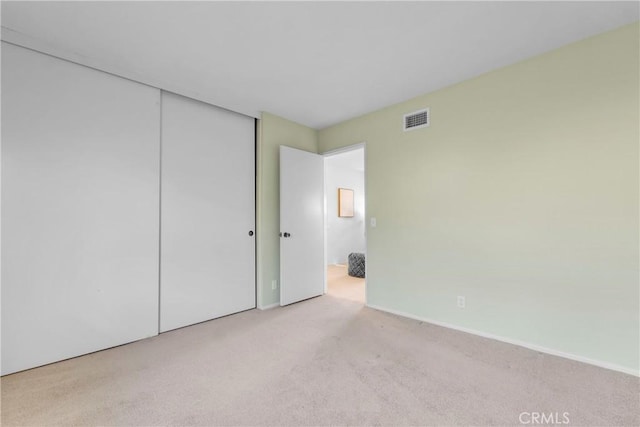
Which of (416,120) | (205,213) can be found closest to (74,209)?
(205,213)

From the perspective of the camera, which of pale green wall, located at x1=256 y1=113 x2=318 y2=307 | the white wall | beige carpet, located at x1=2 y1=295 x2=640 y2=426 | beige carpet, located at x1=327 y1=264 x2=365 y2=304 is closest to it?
beige carpet, located at x1=2 y1=295 x2=640 y2=426

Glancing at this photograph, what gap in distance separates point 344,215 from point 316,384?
5.04 metres

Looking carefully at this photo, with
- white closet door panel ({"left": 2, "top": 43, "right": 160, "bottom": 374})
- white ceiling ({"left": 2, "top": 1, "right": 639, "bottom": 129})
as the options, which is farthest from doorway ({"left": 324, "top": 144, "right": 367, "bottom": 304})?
white closet door panel ({"left": 2, "top": 43, "right": 160, "bottom": 374})

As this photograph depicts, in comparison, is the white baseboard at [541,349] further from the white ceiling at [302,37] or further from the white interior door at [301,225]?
the white ceiling at [302,37]

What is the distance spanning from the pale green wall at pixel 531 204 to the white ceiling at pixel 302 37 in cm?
28

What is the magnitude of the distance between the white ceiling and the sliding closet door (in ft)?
1.51

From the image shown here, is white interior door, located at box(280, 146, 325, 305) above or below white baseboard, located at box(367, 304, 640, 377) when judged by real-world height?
above

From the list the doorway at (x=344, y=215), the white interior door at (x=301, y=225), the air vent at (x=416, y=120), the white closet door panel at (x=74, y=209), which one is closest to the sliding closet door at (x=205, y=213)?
the white closet door panel at (x=74, y=209)

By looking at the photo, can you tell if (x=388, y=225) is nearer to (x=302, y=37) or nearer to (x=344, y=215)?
(x=302, y=37)

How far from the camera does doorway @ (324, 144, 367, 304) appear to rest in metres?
5.47

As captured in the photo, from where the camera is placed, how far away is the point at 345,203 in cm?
673

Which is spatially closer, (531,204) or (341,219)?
(531,204)

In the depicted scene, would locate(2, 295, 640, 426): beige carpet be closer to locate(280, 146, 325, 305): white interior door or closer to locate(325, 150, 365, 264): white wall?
locate(280, 146, 325, 305): white interior door

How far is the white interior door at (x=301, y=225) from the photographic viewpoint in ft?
11.3
